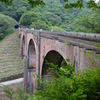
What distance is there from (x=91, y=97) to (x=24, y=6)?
44.6 meters

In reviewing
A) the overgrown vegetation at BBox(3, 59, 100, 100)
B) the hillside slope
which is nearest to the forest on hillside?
the hillside slope

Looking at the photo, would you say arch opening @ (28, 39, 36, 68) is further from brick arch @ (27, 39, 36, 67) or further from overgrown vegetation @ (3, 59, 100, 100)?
overgrown vegetation @ (3, 59, 100, 100)

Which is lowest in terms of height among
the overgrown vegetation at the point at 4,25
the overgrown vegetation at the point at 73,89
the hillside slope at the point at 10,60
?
the hillside slope at the point at 10,60

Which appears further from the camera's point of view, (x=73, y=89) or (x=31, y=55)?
(x=31, y=55)

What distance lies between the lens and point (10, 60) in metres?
23.2

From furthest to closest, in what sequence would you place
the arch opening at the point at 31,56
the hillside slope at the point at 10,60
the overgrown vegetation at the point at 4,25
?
the overgrown vegetation at the point at 4,25 < the hillside slope at the point at 10,60 < the arch opening at the point at 31,56

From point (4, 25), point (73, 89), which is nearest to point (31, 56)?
point (73, 89)

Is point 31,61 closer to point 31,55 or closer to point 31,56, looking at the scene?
point 31,56

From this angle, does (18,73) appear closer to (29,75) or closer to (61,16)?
(29,75)

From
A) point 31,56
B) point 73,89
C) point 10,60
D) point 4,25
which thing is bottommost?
point 10,60

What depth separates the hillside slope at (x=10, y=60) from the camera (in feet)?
63.2

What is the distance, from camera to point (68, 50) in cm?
585

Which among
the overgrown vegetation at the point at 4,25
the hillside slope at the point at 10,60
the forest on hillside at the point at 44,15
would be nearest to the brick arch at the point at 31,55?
the hillside slope at the point at 10,60

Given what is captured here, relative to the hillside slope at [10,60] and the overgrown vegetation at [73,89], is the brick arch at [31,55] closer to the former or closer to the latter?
the hillside slope at [10,60]
